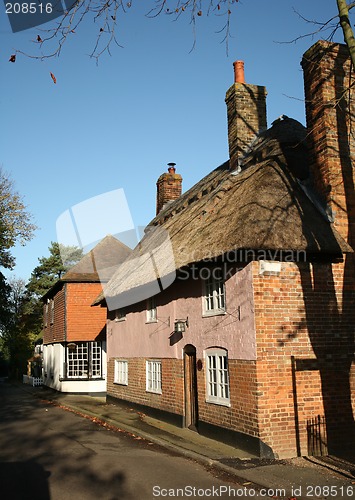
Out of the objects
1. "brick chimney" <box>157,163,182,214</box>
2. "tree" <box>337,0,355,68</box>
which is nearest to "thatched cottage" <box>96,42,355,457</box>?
"tree" <box>337,0,355,68</box>

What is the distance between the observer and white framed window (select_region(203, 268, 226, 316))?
11.9m

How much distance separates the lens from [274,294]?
34.7 feet

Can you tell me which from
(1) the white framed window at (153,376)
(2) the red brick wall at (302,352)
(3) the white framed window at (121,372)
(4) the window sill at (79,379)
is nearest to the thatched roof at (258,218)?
(2) the red brick wall at (302,352)

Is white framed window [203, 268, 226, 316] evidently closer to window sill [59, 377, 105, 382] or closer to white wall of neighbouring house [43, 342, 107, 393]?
white wall of neighbouring house [43, 342, 107, 393]

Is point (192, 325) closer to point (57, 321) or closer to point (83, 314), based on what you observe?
point (83, 314)

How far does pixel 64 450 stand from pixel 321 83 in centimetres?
1088

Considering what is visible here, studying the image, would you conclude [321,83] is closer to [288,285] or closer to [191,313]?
[288,285]

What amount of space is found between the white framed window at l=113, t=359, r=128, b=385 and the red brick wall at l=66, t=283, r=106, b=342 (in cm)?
638

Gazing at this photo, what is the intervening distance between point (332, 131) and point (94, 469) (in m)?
9.45

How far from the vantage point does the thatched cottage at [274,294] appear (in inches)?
401

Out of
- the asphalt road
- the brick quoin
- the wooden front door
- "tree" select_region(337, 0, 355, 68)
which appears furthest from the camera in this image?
the brick quoin

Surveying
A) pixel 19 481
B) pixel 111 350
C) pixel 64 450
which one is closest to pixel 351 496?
pixel 19 481

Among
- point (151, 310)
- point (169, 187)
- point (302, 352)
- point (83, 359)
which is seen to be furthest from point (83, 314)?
point (302, 352)

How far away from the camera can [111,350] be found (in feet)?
67.3
